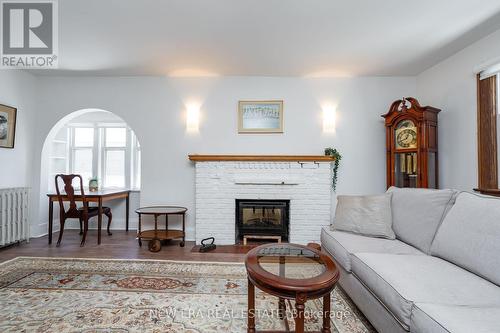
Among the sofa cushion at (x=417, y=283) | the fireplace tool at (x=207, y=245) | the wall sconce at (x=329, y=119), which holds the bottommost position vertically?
the fireplace tool at (x=207, y=245)

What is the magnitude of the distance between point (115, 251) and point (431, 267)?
325cm

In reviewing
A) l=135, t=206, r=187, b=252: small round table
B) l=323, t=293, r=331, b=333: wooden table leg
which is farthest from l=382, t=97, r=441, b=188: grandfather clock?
l=135, t=206, r=187, b=252: small round table

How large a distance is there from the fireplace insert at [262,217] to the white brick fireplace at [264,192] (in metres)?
0.09

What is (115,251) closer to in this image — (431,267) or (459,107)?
(431,267)

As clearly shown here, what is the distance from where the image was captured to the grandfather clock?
2854mm

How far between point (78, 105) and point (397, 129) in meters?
4.70

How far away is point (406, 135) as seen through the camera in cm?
304

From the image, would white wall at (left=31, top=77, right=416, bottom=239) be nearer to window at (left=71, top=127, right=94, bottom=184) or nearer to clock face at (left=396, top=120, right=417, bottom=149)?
clock face at (left=396, top=120, right=417, bottom=149)

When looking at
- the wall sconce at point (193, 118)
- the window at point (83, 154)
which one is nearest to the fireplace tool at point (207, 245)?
the wall sconce at point (193, 118)

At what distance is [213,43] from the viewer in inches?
103

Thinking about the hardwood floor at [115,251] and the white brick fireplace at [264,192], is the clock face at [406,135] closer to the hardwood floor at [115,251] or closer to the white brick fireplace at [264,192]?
the white brick fireplace at [264,192]

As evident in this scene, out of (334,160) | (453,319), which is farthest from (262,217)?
(453,319)

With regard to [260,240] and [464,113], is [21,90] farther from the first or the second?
[464,113]

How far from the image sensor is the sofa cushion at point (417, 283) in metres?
1.11
